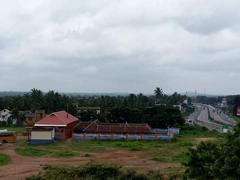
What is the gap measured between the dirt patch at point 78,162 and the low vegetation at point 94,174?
7418 millimetres

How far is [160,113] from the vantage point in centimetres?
6438

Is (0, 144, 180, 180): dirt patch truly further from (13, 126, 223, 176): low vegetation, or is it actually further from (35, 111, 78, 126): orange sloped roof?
(35, 111, 78, 126): orange sloped roof

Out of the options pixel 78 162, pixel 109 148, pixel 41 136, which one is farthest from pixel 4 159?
pixel 109 148

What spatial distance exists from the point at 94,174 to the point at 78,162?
12662 millimetres

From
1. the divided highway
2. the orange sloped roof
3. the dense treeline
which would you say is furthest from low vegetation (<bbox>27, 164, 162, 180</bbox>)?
the dense treeline

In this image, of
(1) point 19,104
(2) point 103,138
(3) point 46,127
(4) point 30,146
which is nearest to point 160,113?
(2) point 103,138

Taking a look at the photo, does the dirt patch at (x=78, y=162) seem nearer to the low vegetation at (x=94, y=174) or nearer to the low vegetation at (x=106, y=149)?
the low vegetation at (x=106, y=149)

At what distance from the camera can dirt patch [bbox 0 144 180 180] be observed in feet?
99.3

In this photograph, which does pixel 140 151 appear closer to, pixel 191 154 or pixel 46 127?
pixel 46 127

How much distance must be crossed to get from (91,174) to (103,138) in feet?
93.2

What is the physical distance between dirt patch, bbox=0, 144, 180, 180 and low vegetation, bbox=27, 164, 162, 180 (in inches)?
292

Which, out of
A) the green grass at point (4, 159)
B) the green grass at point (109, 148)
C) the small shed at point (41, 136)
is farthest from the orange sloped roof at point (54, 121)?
the green grass at point (4, 159)

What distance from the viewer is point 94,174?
22.0 meters

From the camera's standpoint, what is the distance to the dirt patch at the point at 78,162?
3028 centimetres
